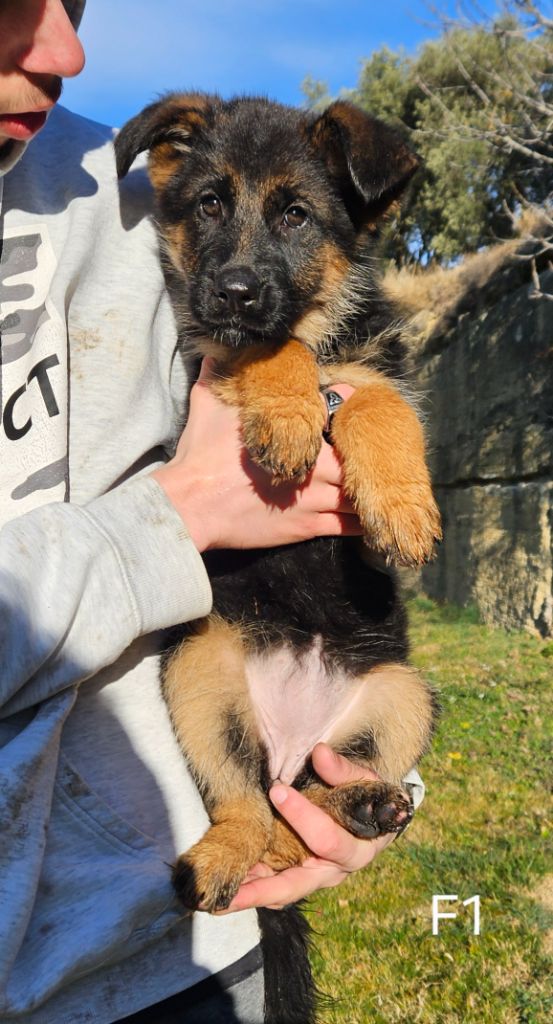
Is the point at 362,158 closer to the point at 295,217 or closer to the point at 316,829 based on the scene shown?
the point at 295,217

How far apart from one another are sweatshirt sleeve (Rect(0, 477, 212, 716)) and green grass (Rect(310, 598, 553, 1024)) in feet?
4.03

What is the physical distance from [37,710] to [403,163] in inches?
66.8

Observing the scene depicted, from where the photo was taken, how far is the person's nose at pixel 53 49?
161 cm

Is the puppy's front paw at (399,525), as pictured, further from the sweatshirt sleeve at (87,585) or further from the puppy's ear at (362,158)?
the puppy's ear at (362,158)

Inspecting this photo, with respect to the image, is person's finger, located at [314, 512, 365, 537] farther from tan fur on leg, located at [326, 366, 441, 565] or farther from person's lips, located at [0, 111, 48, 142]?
person's lips, located at [0, 111, 48, 142]

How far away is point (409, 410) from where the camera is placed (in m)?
2.21

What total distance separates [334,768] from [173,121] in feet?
6.18

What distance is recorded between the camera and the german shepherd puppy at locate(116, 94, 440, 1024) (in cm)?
202

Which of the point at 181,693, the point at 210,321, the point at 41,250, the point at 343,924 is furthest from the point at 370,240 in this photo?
the point at 343,924

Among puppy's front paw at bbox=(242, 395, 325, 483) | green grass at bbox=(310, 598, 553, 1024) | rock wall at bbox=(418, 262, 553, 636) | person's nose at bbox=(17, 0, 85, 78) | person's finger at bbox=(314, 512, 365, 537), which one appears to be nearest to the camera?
person's nose at bbox=(17, 0, 85, 78)

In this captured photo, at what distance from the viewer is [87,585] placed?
5.02 feet

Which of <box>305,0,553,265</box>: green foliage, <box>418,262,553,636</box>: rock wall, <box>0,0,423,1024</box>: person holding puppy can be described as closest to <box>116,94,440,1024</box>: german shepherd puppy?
<box>0,0,423,1024</box>: person holding puppy

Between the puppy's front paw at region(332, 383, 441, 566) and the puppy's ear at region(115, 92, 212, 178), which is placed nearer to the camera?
the puppy's front paw at region(332, 383, 441, 566)

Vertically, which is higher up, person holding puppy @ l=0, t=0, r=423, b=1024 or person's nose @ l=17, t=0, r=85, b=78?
person's nose @ l=17, t=0, r=85, b=78
